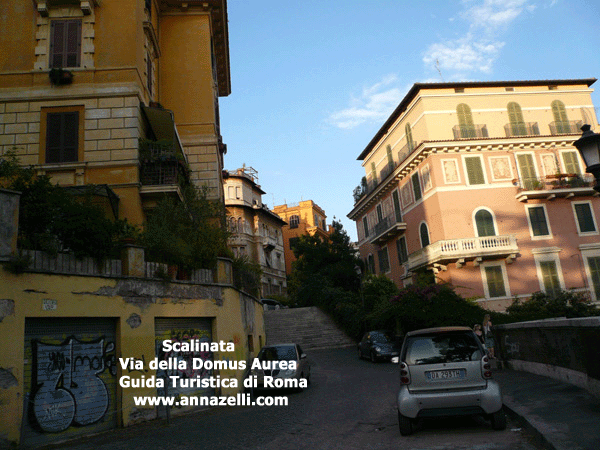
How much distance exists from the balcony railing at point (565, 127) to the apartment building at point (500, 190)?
65 mm

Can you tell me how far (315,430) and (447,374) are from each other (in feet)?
8.92

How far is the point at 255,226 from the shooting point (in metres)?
Answer: 53.2

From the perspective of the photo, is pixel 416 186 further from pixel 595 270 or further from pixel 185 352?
pixel 185 352

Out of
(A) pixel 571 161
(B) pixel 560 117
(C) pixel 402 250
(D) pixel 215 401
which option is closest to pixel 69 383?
(D) pixel 215 401

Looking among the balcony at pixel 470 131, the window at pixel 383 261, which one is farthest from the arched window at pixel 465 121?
the window at pixel 383 261

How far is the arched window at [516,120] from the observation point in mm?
32312

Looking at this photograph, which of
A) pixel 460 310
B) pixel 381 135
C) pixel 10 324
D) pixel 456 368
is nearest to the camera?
pixel 456 368

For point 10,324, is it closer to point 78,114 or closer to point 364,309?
point 78,114

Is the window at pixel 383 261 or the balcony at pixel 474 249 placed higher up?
the window at pixel 383 261

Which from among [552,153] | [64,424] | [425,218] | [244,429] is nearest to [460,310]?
[425,218]

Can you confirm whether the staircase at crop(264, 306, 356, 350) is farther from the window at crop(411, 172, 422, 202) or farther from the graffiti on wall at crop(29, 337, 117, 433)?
the graffiti on wall at crop(29, 337, 117, 433)

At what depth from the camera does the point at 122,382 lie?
10.9m

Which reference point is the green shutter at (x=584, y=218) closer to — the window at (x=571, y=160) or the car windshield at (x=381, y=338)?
the window at (x=571, y=160)

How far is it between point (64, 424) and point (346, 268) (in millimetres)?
33971
